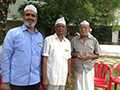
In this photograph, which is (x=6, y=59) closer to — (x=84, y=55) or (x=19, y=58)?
(x=19, y=58)

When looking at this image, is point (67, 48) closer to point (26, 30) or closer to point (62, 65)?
point (62, 65)

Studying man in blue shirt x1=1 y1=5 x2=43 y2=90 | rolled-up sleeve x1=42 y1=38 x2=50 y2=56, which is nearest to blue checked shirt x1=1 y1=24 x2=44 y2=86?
man in blue shirt x1=1 y1=5 x2=43 y2=90

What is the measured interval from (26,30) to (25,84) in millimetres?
810

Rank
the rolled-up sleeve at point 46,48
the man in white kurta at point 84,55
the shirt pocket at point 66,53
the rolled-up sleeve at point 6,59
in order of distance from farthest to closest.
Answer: the man in white kurta at point 84,55 < the shirt pocket at point 66,53 < the rolled-up sleeve at point 46,48 < the rolled-up sleeve at point 6,59

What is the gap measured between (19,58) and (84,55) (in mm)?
1510

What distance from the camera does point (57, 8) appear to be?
6.41 m

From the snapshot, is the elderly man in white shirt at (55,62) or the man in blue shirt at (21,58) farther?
the elderly man in white shirt at (55,62)

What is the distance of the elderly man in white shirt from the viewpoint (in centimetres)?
234

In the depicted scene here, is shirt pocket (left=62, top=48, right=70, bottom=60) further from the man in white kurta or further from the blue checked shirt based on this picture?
the blue checked shirt

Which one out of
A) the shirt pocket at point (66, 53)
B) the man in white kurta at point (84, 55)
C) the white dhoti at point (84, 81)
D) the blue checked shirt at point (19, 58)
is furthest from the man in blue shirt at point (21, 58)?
the white dhoti at point (84, 81)

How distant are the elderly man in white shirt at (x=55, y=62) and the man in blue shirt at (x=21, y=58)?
0.24m

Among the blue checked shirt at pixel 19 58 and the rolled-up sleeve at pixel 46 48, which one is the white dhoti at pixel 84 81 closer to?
the rolled-up sleeve at pixel 46 48

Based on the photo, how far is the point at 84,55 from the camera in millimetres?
2977

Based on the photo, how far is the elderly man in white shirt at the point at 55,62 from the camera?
2341 millimetres
